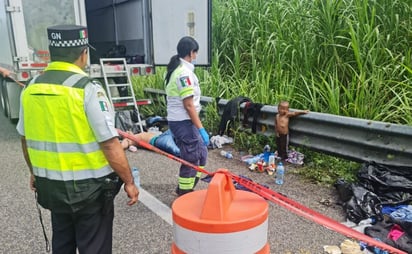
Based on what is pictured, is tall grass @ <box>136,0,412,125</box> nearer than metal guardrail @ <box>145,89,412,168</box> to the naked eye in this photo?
No

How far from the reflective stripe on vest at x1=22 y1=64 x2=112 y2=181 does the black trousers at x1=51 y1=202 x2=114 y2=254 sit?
27 cm

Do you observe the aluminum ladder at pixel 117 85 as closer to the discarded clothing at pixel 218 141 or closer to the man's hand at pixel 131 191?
the discarded clothing at pixel 218 141

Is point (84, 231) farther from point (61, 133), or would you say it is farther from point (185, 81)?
→ point (185, 81)

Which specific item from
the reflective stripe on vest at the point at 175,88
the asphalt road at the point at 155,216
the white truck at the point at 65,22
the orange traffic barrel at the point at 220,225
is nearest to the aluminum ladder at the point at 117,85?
the white truck at the point at 65,22

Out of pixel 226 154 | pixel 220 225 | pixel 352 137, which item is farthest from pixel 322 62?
pixel 220 225

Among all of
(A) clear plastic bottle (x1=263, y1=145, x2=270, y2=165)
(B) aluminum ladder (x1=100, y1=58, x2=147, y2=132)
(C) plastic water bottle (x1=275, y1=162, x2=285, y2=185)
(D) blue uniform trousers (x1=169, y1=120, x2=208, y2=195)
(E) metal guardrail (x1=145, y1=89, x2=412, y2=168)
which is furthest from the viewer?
(B) aluminum ladder (x1=100, y1=58, x2=147, y2=132)

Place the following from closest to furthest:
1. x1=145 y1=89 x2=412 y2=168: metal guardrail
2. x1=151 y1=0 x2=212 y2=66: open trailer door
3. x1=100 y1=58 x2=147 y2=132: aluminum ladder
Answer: x1=145 y1=89 x2=412 y2=168: metal guardrail
x1=151 y1=0 x2=212 y2=66: open trailer door
x1=100 y1=58 x2=147 y2=132: aluminum ladder

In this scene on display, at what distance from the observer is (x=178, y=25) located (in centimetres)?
702

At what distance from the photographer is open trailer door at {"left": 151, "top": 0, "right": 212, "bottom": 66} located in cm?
668

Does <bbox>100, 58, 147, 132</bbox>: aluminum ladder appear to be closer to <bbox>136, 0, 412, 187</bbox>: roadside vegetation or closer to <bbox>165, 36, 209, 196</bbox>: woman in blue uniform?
<bbox>136, 0, 412, 187</bbox>: roadside vegetation

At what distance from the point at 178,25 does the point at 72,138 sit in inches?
213

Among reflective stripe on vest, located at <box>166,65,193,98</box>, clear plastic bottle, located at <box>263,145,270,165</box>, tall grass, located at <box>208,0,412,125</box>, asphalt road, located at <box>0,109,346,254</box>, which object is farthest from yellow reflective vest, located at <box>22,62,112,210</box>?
tall grass, located at <box>208,0,412,125</box>

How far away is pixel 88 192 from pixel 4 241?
1669 millimetres

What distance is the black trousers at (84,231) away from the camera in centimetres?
217
